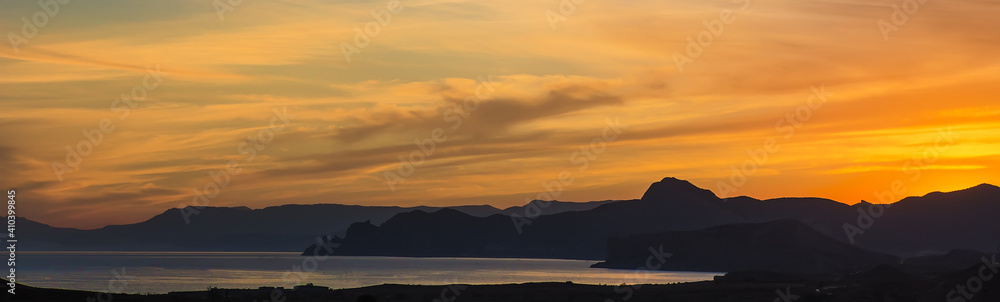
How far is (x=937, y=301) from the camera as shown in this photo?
101 metres

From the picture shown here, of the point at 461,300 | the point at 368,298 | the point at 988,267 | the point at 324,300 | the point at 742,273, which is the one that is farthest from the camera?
the point at 742,273

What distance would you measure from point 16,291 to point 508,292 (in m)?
49.6

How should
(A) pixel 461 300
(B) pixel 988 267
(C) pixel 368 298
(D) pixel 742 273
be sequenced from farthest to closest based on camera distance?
(D) pixel 742 273 → (B) pixel 988 267 → (A) pixel 461 300 → (C) pixel 368 298

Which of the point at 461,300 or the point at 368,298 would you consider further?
the point at 461,300

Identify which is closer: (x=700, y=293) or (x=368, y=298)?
(x=368, y=298)

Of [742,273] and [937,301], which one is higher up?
[742,273]

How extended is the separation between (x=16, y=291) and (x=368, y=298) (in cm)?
3830

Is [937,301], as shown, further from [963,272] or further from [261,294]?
[261,294]

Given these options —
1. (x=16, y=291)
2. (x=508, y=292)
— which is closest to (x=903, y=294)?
(x=508, y=292)

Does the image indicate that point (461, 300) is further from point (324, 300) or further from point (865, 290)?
point (865, 290)

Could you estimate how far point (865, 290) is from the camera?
4532 inches

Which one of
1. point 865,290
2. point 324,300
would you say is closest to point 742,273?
point 865,290

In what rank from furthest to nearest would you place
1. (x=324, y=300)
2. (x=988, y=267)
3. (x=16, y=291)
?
(x=988, y=267) → (x=324, y=300) → (x=16, y=291)

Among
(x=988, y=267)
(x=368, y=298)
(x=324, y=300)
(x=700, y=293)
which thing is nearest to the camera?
(x=368, y=298)
